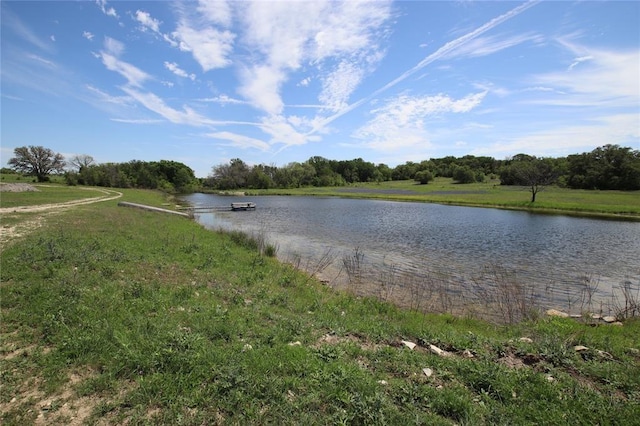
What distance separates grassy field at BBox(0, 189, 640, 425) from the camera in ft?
15.4

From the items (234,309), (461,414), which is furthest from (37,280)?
(461,414)

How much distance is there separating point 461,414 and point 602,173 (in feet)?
352

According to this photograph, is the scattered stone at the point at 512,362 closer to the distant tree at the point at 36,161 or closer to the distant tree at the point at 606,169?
the distant tree at the point at 606,169

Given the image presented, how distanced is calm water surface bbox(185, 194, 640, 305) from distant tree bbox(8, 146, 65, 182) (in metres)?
94.1

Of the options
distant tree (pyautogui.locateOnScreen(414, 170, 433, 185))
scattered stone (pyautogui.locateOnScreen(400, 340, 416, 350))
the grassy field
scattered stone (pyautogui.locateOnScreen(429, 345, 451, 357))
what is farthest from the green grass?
distant tree (pyautogui.locateOnScreen(414, 170, 433, 185))

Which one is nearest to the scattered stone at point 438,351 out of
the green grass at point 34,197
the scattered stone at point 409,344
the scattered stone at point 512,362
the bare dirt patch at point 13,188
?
the scattered stone at point 409,344

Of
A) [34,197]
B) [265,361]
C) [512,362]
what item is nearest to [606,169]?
[512,362]

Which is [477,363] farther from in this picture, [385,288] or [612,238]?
[612,238]

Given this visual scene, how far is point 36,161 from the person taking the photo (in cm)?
9044

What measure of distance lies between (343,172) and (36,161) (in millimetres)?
131028

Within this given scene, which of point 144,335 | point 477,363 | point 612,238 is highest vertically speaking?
point 144,335

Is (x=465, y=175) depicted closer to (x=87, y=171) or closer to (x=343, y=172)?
(x=343, y=172)

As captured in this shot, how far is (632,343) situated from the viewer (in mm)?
8055

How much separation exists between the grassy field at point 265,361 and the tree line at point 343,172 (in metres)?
62.7
